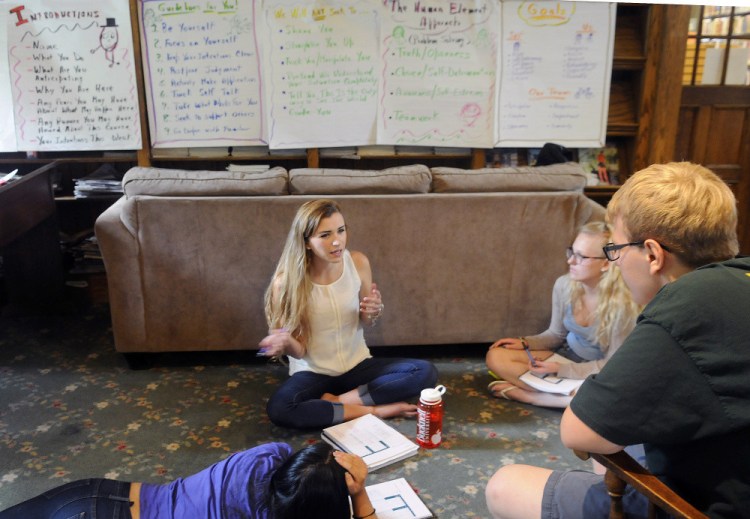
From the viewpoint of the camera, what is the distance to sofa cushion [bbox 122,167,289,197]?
9.18 feet

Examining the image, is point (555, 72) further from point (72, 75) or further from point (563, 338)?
point (72, 75)

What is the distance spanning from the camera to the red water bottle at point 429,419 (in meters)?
2.27

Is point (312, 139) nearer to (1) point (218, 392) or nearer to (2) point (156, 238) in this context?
(2) point (156, 238)

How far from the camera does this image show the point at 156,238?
279cm

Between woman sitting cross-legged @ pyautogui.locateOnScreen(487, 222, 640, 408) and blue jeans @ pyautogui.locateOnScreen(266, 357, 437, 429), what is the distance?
1.14 feet

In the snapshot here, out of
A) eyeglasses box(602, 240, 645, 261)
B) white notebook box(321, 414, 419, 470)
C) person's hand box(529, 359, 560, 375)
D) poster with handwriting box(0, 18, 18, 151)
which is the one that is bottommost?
white notebook box(321, 414, 419, 470)

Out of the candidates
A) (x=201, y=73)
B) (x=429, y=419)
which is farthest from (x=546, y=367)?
(x=201, y=73)

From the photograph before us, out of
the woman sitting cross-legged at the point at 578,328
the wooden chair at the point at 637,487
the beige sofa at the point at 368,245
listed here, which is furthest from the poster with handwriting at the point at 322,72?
the wooden chair at the point at 637,487

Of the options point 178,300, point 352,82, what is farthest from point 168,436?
point 352,82

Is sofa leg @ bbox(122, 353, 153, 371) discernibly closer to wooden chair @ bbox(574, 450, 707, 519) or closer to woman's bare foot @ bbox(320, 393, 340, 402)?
woman's bare foot @ bbox(320, 393, 340, 402)

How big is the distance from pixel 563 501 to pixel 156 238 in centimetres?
203

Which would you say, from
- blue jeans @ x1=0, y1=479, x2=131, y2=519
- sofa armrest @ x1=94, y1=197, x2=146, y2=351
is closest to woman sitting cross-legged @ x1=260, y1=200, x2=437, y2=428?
sofa armrest @ x1=94, y1=197, x2=146, y2=351

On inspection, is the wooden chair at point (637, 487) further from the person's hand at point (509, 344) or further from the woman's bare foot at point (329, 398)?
the person's hand at point (509, 344)

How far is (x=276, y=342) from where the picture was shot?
2.40 meters
